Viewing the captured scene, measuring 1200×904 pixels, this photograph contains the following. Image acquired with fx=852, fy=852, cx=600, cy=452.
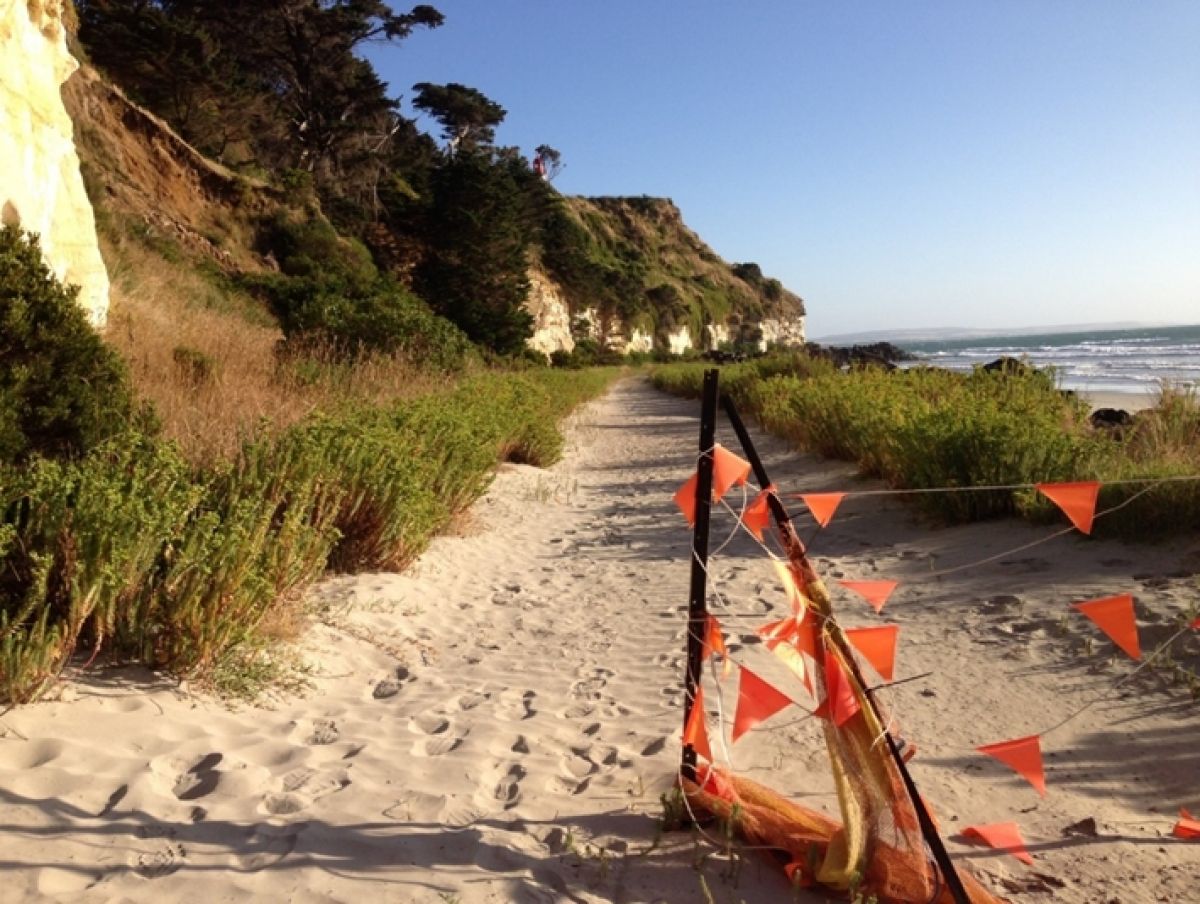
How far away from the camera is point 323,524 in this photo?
4.37m

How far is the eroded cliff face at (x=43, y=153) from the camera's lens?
7.05 metres

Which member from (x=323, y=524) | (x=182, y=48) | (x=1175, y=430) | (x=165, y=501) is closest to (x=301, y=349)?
(x=323, y=524)

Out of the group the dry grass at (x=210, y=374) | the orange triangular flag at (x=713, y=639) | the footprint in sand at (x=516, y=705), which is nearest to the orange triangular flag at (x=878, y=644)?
the orange triangular flag at (x=713, y=639)

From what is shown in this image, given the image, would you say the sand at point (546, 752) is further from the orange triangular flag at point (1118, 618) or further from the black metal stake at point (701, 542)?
the orange triangular flag at point (1118, 618)

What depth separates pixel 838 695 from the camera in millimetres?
2078

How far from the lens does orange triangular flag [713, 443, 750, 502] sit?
231 cm

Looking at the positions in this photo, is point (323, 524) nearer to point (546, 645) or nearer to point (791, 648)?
point (546, 645)

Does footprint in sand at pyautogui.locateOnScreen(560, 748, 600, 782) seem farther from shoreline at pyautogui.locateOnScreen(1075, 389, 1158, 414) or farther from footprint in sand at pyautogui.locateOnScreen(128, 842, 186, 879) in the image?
shoreline at pyautogui.locateOnScreen(1075, 389, 1158, 414)

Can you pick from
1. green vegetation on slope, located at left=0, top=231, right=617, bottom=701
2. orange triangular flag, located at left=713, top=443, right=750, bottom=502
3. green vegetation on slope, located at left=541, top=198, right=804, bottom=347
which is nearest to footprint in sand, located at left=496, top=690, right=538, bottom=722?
green vegetation on slope, located at left=0, top=231, right=617, bottom=701

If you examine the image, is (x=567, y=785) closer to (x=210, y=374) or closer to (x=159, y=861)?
(x=159, y=861)

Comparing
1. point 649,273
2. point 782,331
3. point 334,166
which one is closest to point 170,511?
point 334,166

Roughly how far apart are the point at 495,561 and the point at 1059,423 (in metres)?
5.10

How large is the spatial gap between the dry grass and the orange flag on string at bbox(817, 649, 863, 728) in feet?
11.6

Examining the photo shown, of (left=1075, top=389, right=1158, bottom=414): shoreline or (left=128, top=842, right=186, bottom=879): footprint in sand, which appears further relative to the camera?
(left=1075, top=389, right=1158, bottom=414): shoreline
